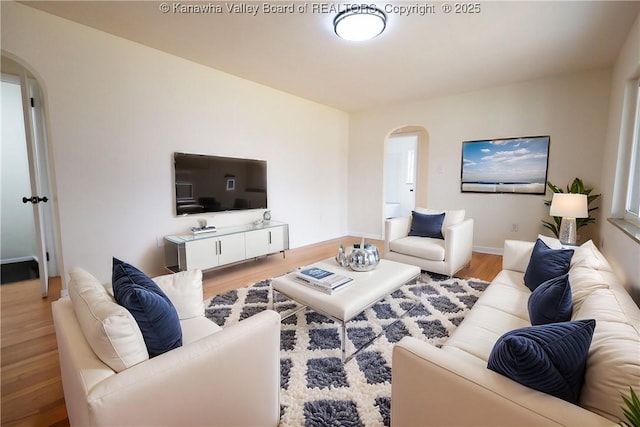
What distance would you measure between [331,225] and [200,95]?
3.22m

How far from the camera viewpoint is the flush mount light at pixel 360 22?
2.33 metres

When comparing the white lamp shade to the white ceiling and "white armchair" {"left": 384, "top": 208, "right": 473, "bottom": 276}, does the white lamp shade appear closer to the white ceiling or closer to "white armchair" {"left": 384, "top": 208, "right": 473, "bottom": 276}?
"white armchair" {"left": 384, "top": 208, "right": 473, "bottom": 276}

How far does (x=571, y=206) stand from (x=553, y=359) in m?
2.77

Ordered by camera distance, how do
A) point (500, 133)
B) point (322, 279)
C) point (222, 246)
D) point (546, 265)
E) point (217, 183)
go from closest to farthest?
point (546, 265) → point (322, 279) → point (222, 246) → point (217, 183) → point (500, 133)

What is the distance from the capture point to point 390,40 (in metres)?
2.86

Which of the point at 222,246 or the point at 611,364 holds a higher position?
the point at 611,364

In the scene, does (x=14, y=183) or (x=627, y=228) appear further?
(x=14, y=183)

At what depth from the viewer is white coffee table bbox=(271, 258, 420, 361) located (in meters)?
1.85

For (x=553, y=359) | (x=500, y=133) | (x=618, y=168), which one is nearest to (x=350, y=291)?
(x=553, y=359)

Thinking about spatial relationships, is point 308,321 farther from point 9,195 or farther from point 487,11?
point 9,195

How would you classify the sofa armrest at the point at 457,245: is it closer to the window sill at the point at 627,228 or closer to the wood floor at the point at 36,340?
the wood floor at the point at 36,340

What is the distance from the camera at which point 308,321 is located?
2330 millimetres

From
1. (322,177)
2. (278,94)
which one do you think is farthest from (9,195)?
(322,177)

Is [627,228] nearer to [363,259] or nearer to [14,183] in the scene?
[363,259]
